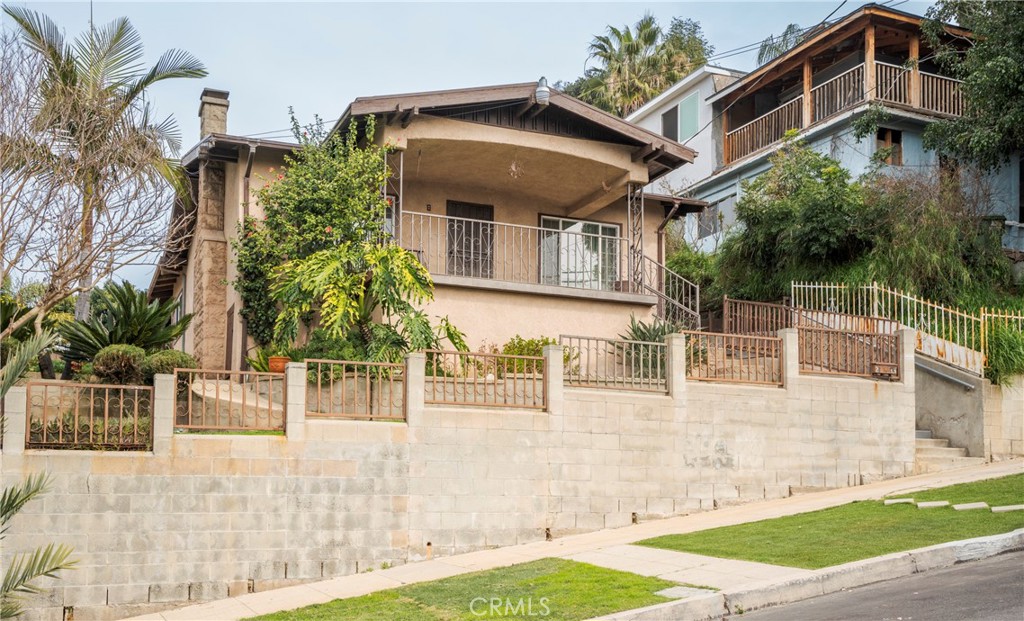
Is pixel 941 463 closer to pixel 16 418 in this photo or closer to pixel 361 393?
pixel 361 393

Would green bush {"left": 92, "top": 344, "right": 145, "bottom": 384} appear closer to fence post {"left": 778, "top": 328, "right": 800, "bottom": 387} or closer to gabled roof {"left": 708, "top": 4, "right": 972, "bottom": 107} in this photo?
fence post {"left": 778, "top": 328, "right": 800, "bottom": 387}

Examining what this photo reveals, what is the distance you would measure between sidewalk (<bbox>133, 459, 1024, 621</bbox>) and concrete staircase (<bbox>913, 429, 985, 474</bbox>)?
64 cm

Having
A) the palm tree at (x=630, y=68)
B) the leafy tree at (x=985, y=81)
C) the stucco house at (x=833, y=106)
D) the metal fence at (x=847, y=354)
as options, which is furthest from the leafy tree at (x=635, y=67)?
the metal fence at (x=847, y=354)

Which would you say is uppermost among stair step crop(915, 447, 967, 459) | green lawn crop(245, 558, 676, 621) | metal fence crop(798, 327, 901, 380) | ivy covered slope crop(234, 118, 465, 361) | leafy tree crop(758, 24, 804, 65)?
leafy tree crop(758, 24, 804, 65)

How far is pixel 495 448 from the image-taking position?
1454cm

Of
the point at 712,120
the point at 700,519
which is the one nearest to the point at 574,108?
the point at 700,519

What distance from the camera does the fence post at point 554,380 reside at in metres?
14.9

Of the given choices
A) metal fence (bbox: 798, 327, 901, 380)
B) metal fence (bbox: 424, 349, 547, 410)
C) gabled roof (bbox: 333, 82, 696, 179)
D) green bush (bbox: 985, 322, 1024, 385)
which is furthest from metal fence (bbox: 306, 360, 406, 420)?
green bush (bbox: 985, 322, 1024, 385)

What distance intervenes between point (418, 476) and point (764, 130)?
1966 centimetres

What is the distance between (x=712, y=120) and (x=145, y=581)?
24.0 meters

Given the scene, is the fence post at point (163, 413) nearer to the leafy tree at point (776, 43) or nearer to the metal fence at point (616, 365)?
the metal fence at point (616, 365)

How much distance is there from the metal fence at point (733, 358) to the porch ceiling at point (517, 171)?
5.43 meters

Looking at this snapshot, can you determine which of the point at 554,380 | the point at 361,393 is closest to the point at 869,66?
→ the point at 554,380

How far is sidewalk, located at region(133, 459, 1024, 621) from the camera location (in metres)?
11.2
